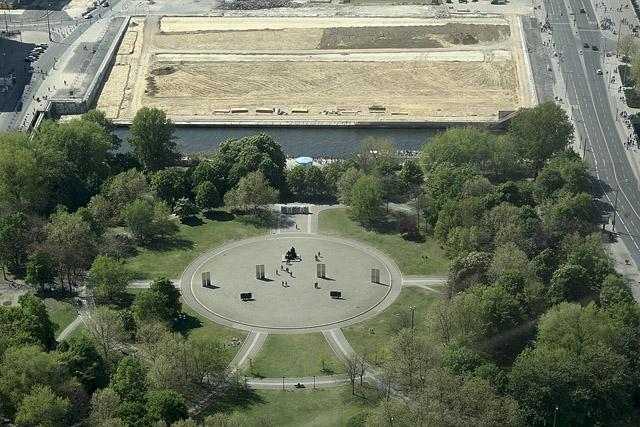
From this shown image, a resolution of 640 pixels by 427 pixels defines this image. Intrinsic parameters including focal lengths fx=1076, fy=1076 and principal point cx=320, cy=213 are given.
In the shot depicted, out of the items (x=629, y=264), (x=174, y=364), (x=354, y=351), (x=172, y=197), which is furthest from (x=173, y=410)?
(x=629, y=264)

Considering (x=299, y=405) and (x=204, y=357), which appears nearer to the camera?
(x=299, y=405)

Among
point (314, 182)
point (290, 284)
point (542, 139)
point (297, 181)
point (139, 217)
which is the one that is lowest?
point (290, 284)

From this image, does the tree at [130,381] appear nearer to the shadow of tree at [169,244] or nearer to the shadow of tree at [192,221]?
the shadow of tree at [169,244]

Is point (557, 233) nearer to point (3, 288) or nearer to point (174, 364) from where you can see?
point (174, 364)

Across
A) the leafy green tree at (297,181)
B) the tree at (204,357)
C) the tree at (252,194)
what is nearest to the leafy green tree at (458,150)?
the leafy green tree at (297,181)

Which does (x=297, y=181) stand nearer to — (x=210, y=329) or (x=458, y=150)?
(x=458, y=150)

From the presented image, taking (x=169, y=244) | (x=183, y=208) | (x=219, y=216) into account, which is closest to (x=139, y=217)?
(x=169, y=244)

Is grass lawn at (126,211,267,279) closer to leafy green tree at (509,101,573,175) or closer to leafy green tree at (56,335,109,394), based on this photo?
leafy green tree at (56,335,109,394)

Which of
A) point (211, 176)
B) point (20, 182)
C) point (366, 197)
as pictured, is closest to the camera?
point (366, 197)
